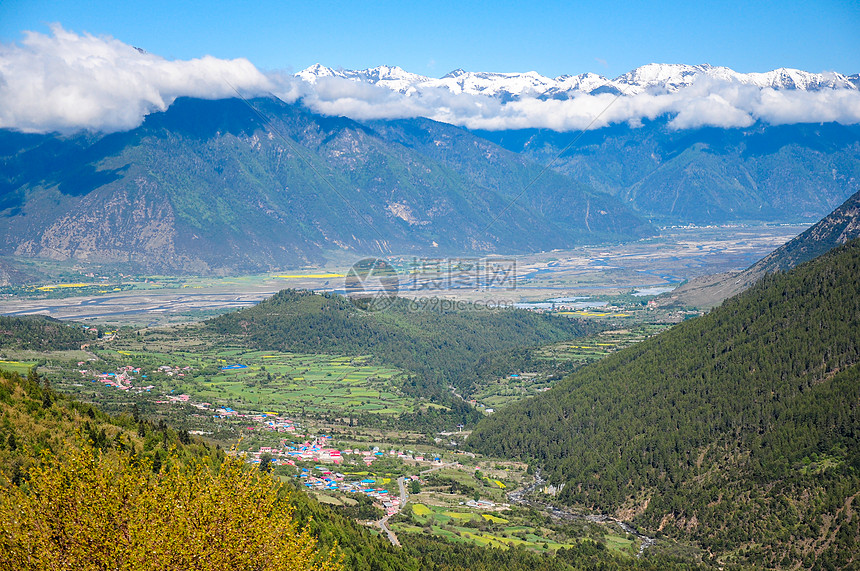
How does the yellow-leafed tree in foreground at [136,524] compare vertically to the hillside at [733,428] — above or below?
above

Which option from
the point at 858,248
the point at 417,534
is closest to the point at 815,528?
the point at 417,534

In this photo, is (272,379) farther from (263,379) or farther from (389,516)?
(389,516)

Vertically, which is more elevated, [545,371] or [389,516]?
[545,371]

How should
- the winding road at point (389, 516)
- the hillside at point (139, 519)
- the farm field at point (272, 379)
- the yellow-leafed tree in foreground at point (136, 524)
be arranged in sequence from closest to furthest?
1. the yellow-leafed tree in foreground at point (136, 524)
2. the hillside at point (139, 519)
3. the winding road at point (389, 516)
4. the farm field at point (272, 379)

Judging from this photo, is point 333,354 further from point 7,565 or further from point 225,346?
point 7,565

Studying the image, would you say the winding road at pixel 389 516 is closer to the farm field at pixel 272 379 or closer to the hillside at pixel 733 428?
the hillside at pixel 733 428

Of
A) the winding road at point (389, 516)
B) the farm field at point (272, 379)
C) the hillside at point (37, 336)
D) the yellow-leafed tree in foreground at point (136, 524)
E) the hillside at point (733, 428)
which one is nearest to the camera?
the yellow-leafed tree in foreground at point (136, 524)

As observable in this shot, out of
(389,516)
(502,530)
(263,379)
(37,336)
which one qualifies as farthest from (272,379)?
(502,530)

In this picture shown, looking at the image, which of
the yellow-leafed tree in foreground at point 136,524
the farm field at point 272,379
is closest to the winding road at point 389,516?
the farm field at point 272,379
